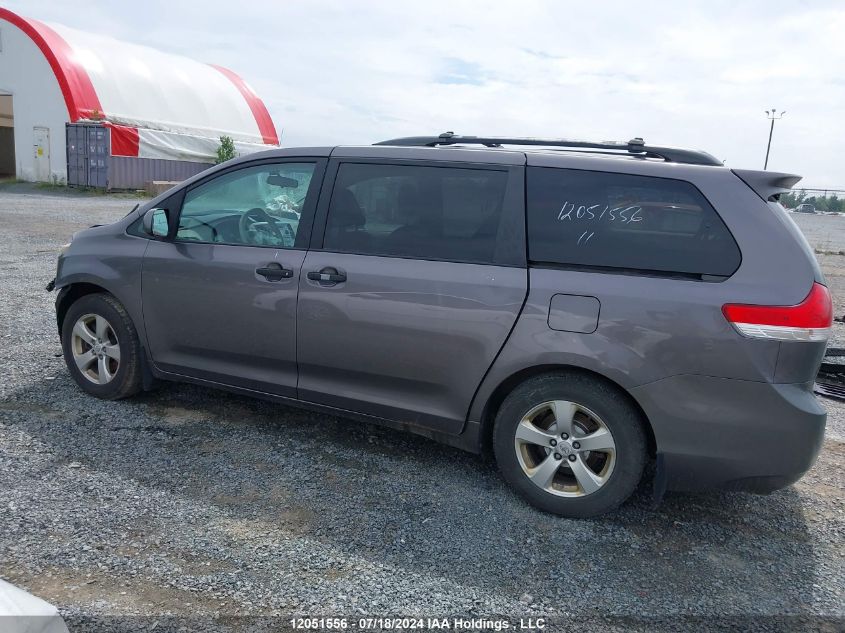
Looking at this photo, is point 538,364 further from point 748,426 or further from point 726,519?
point 726,519

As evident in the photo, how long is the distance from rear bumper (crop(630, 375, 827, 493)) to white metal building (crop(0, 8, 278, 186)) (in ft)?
86.0

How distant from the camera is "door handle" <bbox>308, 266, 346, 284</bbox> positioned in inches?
146

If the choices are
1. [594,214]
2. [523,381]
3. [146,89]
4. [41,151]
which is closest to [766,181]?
[594,214]

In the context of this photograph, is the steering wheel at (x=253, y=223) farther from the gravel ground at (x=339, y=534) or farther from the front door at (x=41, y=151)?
the front door at (x=41, y=151)

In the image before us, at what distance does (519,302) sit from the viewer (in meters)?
3.32

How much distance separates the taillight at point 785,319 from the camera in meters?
2.93

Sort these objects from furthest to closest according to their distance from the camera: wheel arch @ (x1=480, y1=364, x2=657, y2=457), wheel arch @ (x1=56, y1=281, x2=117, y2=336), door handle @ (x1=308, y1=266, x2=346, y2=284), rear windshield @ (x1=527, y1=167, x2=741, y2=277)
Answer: wheel arch @ (x1=56, y1=281, x2=117, y2=336)
door handle @ (x1=308, y1=266, x2=346, y2=284)
wheel arch @ (x1=480, y1=364, x2=657, y2=457)
rear windshield @ (x1=527, y1=167, x2=741, y2=277)

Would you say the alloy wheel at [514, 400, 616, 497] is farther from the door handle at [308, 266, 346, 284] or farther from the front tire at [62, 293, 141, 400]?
the front tire at [62, 293, 141, 400]

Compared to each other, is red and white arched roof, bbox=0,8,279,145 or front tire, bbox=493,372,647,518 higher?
red and white arched roof, bbox=0,8,279,145

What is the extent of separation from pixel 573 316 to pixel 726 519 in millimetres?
1356

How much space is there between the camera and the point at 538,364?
3291 mm

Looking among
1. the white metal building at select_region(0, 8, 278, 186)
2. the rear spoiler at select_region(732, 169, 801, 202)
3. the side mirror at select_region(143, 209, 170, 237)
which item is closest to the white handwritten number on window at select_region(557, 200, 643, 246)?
the rear spoiler at select_region(732, 169, 801, 202)

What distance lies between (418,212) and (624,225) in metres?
1.06

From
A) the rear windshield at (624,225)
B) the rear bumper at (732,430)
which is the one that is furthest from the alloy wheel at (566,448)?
the rear windshield at (624,225)
